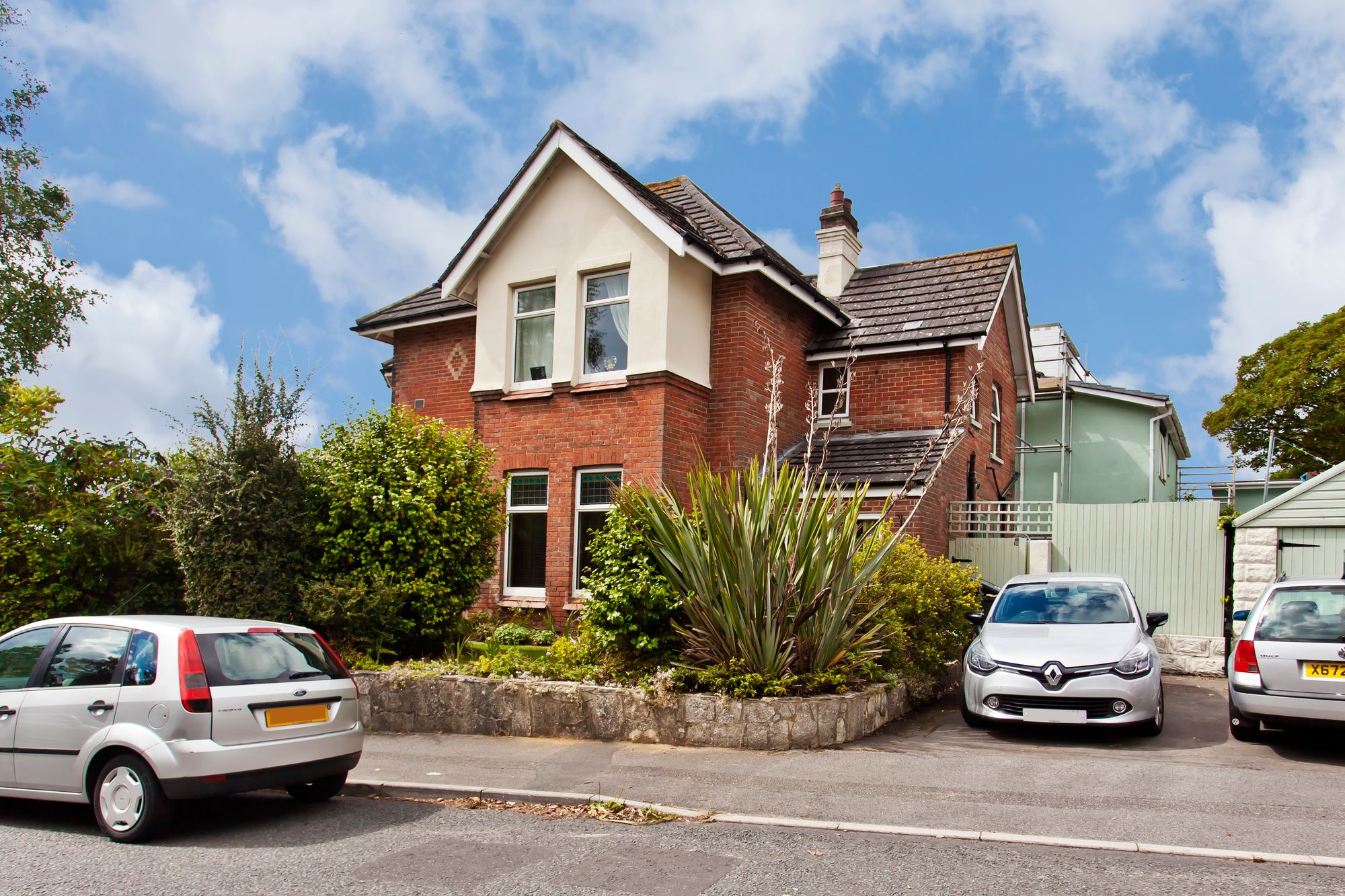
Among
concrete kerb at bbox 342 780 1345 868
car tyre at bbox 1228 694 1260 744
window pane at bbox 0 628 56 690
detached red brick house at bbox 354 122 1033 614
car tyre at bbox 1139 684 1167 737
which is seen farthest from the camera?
detached red brick house at bbox 354 122 1033 614

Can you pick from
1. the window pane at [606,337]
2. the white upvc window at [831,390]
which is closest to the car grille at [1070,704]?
the window pane at [606,337]

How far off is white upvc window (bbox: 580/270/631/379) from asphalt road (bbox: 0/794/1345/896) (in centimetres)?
957

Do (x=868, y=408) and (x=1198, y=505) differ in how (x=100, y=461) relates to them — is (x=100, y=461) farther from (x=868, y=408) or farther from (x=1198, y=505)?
(x=1198, y=505)

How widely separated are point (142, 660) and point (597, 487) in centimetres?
922

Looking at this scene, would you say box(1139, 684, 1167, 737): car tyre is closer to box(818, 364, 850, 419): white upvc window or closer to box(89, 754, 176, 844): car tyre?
box(89, 754, 176, 844): car tyre

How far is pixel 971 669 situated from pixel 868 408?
25.7 ft

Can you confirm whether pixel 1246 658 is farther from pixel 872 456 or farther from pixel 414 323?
pixel 414 323

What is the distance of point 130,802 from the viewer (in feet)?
20.9

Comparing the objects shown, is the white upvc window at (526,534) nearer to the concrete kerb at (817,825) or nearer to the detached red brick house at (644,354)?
the detached red brick house at (644,354)

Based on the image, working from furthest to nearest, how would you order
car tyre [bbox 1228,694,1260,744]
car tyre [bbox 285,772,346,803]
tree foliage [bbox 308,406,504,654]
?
tree foliage [bbox 308,406,504,654], car tyre [bbox 1228,694,1260,744], car tyre [bbox 285,772,346,803]

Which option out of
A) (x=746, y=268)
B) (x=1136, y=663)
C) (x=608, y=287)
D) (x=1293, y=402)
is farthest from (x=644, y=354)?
(x=1293, y=402)

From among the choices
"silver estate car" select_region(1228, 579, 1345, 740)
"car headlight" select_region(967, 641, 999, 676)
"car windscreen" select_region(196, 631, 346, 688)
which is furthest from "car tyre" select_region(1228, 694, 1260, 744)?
"car windscreen" select_region(196, 631, 346, 688)

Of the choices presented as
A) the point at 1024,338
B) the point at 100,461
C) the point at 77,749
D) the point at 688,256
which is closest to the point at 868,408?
the point at 688,256

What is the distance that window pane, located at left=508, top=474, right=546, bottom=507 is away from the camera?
16016 mm
